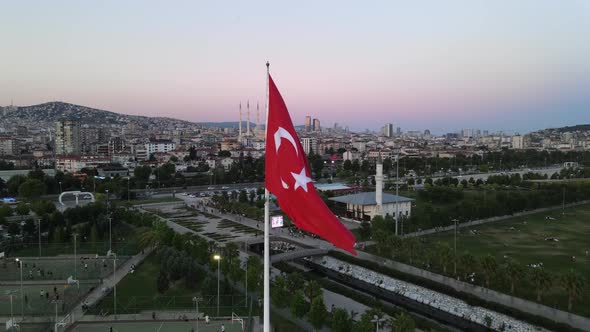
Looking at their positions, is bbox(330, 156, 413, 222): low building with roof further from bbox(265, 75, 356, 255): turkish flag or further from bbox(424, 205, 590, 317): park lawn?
bbox(265, 75, 356, 255): turkish flag

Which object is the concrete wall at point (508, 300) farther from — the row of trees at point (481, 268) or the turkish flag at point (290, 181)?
the turkish flag at point (290, 181)

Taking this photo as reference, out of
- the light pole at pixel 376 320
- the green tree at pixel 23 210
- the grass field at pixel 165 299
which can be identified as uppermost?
the green tree at pixel 23 210

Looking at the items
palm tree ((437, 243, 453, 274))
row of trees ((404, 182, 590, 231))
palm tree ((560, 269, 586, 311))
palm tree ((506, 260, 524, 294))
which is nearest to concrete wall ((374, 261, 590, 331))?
palm tree ((437, 243, 453, 274))

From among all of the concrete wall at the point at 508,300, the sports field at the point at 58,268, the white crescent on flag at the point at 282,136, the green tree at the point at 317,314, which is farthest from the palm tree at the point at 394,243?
the white crescent on flag at the point at 282,136

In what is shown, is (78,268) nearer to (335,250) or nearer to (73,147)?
(335,250)

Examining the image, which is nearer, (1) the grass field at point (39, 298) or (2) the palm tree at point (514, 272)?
(1) the grass field at point (39, 298)

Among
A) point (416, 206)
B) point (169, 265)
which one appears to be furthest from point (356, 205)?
point (169, 265)

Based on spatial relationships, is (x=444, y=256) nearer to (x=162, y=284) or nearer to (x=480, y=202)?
(x=162, y=284)
